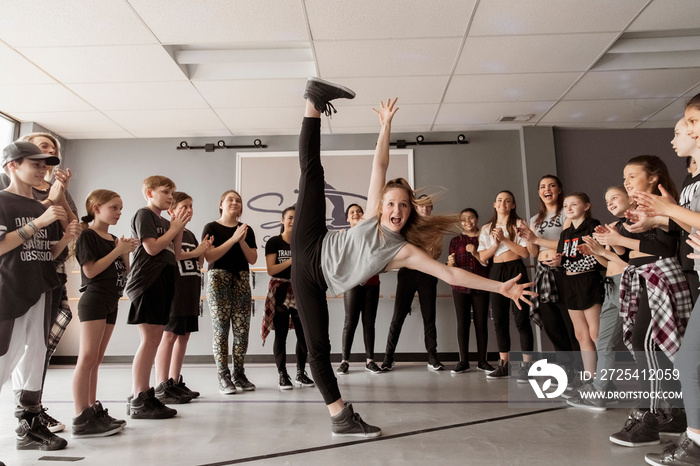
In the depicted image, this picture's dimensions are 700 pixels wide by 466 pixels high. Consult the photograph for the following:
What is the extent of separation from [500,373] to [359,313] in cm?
131

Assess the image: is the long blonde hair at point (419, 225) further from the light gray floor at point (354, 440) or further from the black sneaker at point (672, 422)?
the black sneaker at point (672, 422)

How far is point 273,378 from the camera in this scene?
4059mm

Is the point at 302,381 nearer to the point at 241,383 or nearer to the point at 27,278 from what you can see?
the point at 241,383

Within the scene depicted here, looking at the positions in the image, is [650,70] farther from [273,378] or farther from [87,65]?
[87,65]

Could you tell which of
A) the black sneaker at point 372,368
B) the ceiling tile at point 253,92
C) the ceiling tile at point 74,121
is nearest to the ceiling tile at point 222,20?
the ceiling tile at point 253,92

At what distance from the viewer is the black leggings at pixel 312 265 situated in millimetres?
2238

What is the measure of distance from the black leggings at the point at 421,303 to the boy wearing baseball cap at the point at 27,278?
284 centimetres

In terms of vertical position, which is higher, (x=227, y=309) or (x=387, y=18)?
(x=387, y=18)

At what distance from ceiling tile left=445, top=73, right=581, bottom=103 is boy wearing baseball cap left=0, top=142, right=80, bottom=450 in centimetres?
344

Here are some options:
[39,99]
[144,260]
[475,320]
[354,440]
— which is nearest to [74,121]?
[39,99]

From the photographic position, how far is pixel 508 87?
14.8 feet

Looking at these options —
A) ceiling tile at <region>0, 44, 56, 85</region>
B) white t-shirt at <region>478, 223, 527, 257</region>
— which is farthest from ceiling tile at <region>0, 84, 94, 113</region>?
white t-shirt at <region>478, 223, 527, 257</region>

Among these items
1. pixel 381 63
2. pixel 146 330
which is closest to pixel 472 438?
pixel 146 330

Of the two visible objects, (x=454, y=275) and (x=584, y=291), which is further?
(x=584, y=291)
